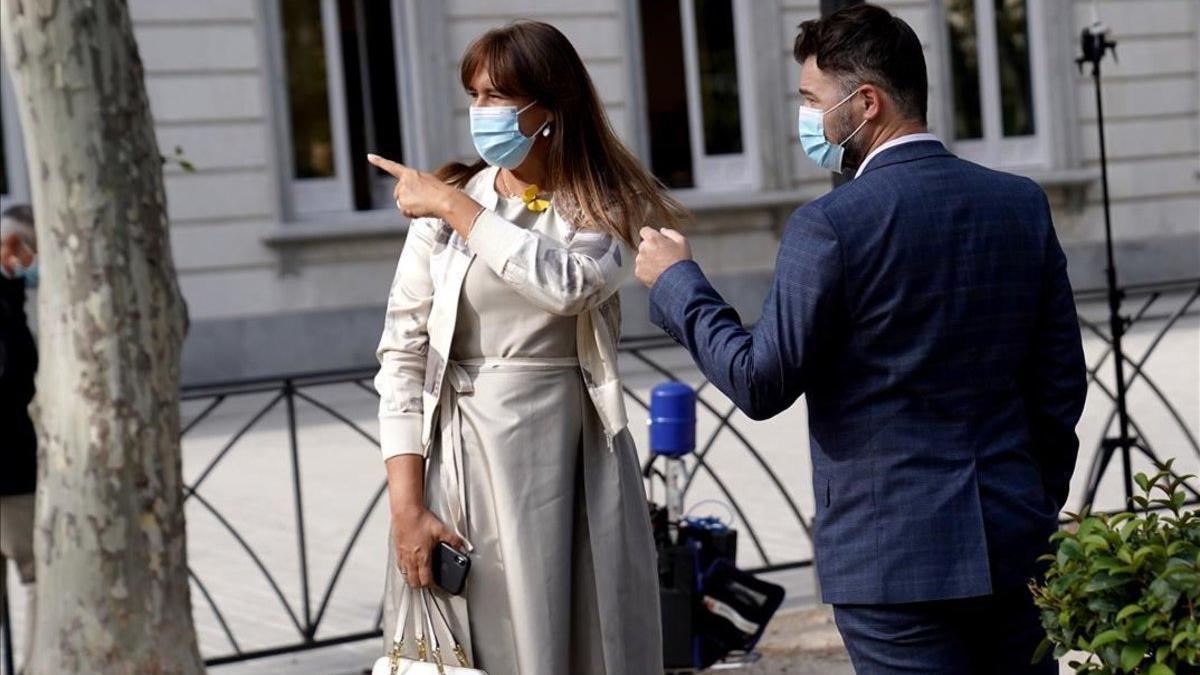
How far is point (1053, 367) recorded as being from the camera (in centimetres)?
303

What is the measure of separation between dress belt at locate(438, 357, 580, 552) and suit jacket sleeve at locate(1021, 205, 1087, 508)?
36.3 inches

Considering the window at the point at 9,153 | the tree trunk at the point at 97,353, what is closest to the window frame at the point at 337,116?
the window at the point at 9,153

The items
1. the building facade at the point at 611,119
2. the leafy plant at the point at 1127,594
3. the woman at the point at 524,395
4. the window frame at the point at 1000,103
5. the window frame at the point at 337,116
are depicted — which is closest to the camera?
the leafy plant at the point at 1127,594

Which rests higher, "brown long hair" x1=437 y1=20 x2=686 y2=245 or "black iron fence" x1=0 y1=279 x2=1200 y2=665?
"brown long hair" x1=437 y1=20 x2=686 y2=245

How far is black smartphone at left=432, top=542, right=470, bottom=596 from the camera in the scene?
3.39 m

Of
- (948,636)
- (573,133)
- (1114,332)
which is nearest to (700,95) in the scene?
(1114,332)

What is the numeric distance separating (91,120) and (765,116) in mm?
15145

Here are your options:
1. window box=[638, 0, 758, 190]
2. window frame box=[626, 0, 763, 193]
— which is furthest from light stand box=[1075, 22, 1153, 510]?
window box=[638, 0, 758, 190]

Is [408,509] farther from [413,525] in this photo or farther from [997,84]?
[997,84]

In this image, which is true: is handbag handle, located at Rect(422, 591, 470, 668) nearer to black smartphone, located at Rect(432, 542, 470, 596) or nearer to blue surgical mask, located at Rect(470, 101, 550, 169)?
black smartphone, located at Rect(432, 542, 470, 596)

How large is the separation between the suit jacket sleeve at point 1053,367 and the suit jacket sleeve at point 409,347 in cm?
114

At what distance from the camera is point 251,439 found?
44.1 ft

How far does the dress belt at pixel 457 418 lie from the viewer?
3.47 meters

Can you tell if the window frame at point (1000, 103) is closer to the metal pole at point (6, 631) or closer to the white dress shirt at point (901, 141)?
the metal pole at point (6, 631)
